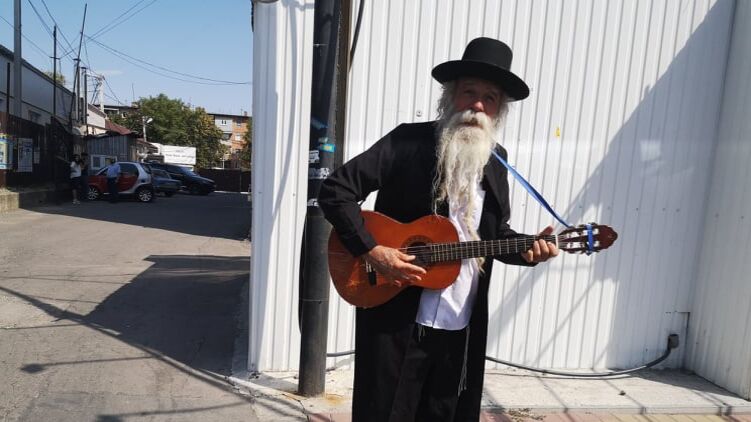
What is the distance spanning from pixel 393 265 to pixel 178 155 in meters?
45.8

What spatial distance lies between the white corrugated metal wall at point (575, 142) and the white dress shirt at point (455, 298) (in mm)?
1649

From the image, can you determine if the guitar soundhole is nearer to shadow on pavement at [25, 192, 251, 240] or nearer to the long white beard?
the long white beard

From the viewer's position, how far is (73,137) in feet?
65.8

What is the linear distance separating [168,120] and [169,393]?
205ft

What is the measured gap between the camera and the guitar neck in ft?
6.42

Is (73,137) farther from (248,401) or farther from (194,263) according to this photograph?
(248,401)

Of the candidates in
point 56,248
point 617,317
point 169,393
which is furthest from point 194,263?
point 617,317

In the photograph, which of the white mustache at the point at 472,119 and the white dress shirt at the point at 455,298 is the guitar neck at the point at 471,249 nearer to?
the white dress shirt at the point at 455,298

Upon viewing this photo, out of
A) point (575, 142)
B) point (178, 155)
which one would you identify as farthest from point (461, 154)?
point (178, 155)

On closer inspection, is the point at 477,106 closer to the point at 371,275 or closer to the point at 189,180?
the point at 371,275

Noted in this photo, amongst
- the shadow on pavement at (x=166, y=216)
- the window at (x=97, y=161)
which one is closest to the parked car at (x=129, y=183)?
the shadow on pavement at (x=166, y=216)

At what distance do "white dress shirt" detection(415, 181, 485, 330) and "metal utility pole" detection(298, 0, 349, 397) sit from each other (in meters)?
1.19

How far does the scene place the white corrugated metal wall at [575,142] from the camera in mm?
3516

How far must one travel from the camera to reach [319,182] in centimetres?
307
